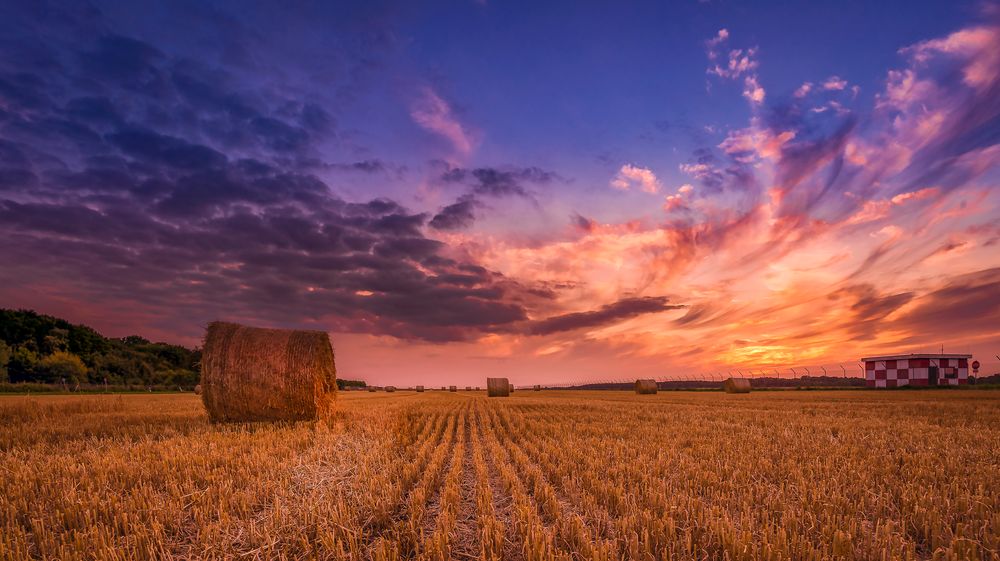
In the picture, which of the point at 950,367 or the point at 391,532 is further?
the point at 950,367

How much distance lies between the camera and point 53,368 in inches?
1981

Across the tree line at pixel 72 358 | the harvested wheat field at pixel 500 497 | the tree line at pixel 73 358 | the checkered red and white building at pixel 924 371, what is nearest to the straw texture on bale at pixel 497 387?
the tree line at pixel 73 358

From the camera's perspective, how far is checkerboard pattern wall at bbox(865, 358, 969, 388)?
143ft

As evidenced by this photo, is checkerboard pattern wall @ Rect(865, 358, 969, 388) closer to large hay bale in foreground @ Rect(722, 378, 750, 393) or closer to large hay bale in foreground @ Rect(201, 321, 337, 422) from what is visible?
large hay bale in foreground @ Rect(722, 378, 750, 393)

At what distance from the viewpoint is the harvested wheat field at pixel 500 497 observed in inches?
153

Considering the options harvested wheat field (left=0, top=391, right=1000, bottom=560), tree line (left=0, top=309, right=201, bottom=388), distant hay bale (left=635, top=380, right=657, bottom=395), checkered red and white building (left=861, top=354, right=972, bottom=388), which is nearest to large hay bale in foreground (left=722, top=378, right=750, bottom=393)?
distant hay bale (left=635, top=380, right=657, bottom=395)

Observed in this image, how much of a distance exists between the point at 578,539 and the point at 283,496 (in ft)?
10.2

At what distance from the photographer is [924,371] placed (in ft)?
144

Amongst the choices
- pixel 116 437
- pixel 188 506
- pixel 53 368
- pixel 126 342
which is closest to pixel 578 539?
pixel 188 506

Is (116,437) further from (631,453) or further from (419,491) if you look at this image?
(631,453)

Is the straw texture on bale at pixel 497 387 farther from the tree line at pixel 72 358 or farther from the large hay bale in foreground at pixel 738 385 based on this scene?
the tree line at pixel 72 358

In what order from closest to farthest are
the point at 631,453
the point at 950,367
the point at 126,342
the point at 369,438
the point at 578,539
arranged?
the point at 578,539 < the point at 631,453 < the point at 369,438 < the point at 950,367 < the point at 126,342

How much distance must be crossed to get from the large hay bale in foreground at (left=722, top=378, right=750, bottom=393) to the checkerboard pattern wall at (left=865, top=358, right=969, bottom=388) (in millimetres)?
18488

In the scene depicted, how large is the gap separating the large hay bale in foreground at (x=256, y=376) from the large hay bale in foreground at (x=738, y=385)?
32.6 metres
